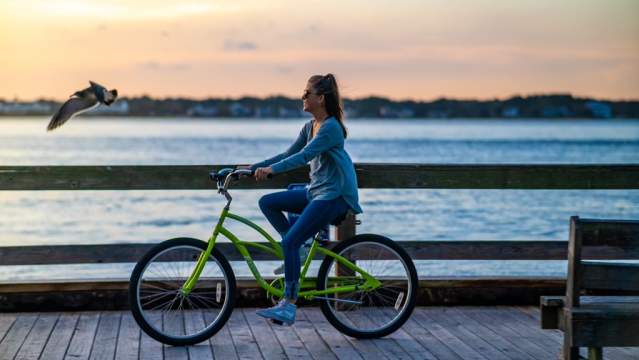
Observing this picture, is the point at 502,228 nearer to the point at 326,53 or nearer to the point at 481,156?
the point at 326,53

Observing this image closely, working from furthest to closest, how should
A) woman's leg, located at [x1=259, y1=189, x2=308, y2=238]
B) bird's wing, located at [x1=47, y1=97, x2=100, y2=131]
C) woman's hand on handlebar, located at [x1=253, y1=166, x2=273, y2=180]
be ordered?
bird's wing, located at [x1=47, y1=97, x2=100, y2=131]
woman's leg, located at [x1=259, y1=189, x2=308, y2=238]
woman's hand on handlebar, located at [x1=253, y1=166, x2=273, y2=180]

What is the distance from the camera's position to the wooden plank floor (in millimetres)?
6023

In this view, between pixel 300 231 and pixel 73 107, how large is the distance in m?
2.89

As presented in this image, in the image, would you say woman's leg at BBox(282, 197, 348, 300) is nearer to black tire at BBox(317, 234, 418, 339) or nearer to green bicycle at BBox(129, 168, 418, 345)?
green bicycle at BBox(129, 168, 418, 345)

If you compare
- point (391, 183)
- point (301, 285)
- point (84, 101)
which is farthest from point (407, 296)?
point (84, 101)

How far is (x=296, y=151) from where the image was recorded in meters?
6.48

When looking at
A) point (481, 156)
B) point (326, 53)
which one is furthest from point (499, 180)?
point (481, 156)

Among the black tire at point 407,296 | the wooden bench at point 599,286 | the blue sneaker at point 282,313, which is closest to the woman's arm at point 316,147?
the black tire at point 407,296

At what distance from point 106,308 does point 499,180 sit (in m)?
2.81

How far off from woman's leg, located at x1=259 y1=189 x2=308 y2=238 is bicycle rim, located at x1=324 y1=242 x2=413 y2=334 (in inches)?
15.4

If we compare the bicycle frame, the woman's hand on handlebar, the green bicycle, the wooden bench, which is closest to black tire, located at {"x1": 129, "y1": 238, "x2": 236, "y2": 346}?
the green bicycle

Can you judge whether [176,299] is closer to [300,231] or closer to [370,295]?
[300,231]

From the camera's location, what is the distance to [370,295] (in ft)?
22.1

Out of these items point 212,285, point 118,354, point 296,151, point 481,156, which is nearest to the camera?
point 118,354
